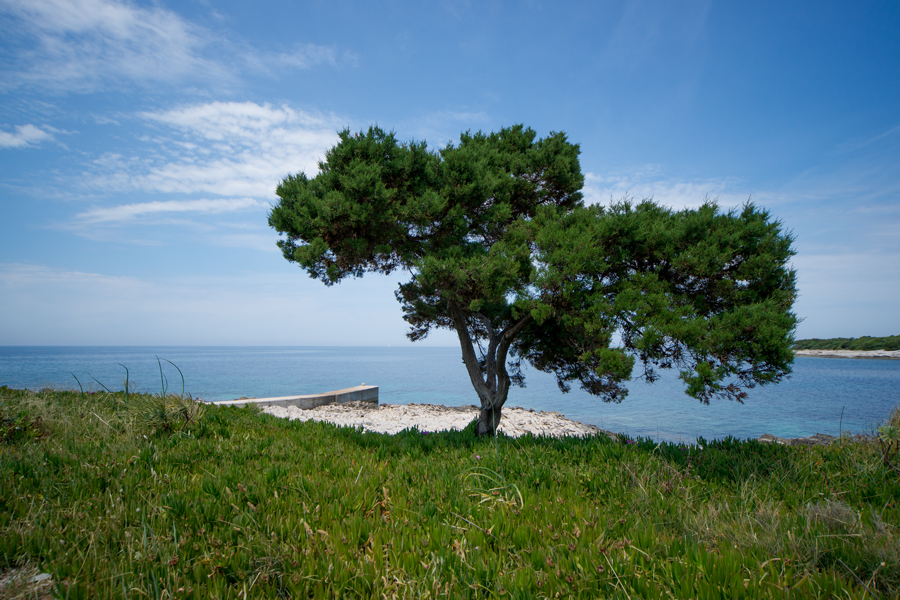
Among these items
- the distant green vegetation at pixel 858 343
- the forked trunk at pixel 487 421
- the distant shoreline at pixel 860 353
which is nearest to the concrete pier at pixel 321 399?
the forked trunk at pixel 487 421

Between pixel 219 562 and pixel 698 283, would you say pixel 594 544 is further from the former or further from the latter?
pixel 698 283

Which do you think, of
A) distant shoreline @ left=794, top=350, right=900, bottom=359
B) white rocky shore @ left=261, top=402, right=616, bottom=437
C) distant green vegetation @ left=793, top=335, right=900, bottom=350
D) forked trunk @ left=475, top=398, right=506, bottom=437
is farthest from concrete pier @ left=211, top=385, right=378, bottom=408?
distant shoreline @ left=794, top=350, right=900, bottom=359

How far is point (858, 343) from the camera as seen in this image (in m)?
78.9

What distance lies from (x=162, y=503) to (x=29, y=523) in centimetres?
78

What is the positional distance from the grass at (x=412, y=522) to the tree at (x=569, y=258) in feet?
6.40

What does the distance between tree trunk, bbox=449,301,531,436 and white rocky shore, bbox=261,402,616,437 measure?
13.5 ft

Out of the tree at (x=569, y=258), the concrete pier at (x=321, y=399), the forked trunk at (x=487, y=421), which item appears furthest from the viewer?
the concrete pier at (x=321, y=399)

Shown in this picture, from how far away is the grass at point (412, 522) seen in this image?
7.73ft

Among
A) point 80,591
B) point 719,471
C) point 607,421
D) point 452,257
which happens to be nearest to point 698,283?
point 719,471

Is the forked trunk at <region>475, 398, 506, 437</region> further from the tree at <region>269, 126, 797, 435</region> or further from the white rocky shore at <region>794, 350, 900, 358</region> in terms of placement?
the white rocky shore at <region>794, 350, 900, 358</region>

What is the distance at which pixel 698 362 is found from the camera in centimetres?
673

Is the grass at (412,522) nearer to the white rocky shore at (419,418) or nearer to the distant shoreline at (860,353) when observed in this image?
the white rocky shore at (419,418)

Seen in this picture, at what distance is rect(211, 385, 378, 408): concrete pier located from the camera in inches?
609

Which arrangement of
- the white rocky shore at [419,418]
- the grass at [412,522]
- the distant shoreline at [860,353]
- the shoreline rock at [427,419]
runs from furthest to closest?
the distant shoreline at [860,353], the white rocky shore at [419,418], the shoreline rock at [427,419], the grass at [412,522]
